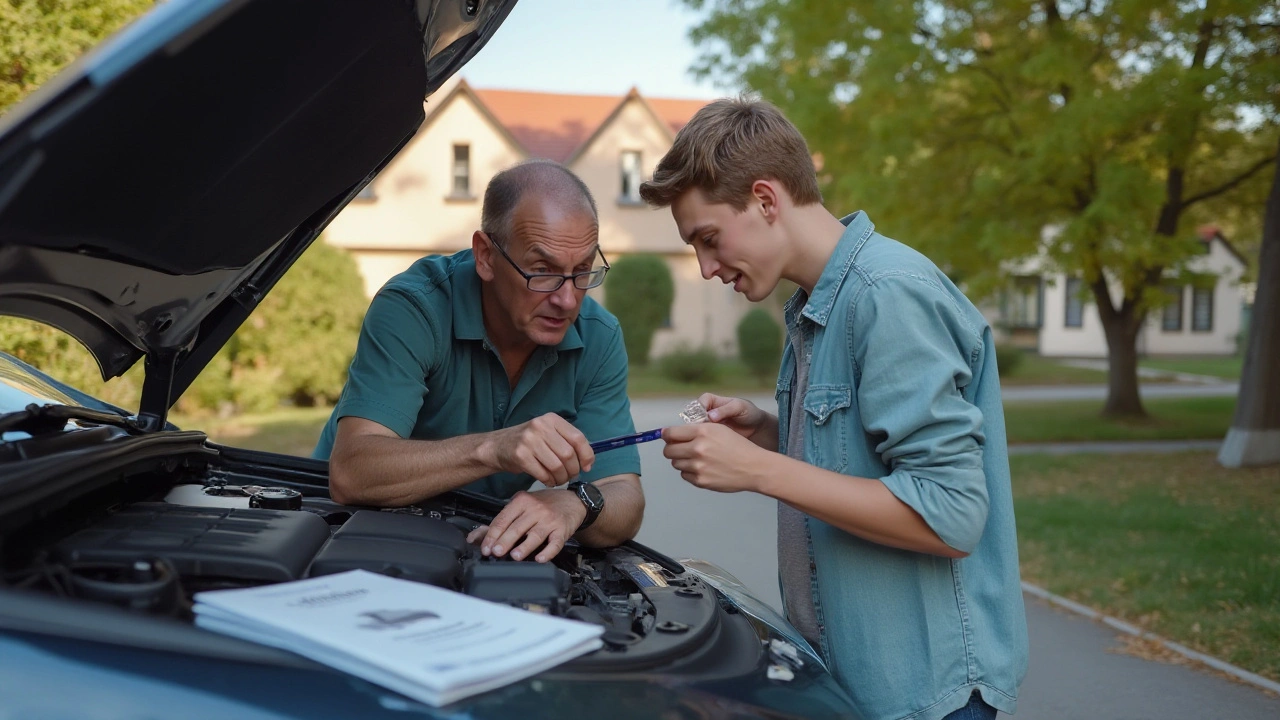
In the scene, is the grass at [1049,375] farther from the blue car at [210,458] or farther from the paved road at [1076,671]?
the blue car at [210,458]

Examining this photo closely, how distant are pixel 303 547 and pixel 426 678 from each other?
714mm

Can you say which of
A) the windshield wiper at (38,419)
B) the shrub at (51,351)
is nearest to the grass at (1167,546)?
the windshield wiper at (38,419)

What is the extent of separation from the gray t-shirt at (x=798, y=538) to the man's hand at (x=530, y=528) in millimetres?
488

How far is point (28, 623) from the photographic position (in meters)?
1.43

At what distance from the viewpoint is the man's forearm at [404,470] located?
259 cm

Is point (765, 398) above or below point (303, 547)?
below

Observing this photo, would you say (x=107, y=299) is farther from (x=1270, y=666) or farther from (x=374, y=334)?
(x=1270, y=666)

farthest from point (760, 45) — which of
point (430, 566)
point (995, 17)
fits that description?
point (430, 566)

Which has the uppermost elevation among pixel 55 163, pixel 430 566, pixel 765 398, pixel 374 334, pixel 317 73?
pixel 317 73

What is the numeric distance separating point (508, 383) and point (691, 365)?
1837 centimetres

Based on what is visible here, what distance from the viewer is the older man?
2438 mm

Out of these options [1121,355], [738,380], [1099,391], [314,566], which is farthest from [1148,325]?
[314,566]

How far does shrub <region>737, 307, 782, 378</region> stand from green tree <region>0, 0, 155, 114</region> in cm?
1507

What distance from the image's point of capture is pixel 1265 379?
34.8 ft
